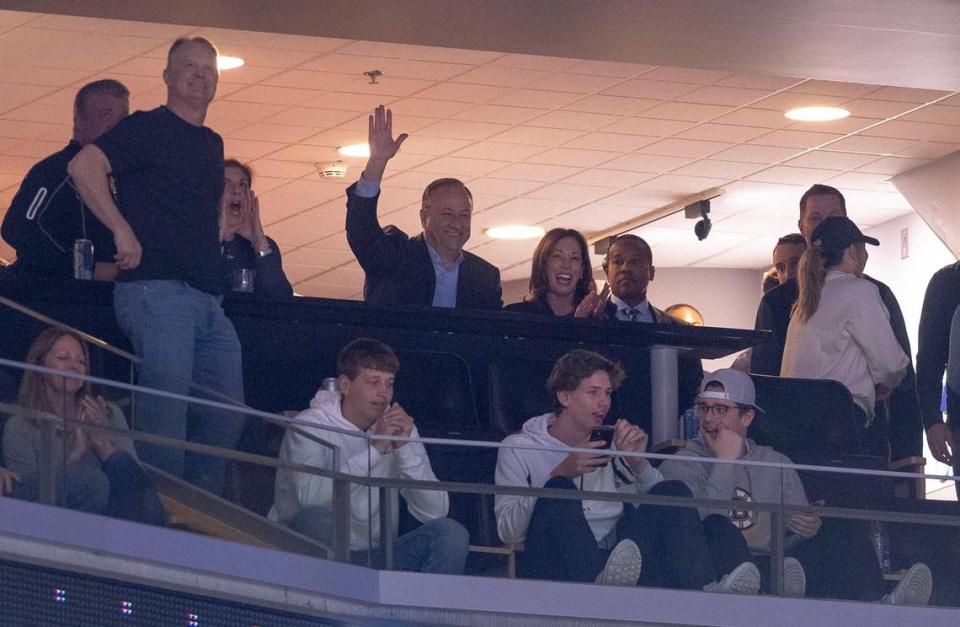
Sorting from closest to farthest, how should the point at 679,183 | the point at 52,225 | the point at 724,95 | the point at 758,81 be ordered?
the point at 52,225 → the point at 758,81 → the point at 724,95 → the point at 679,183

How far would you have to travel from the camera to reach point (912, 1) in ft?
25.9

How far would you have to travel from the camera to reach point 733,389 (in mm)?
6605

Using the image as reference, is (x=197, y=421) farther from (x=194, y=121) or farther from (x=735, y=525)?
(x=735, y=525)

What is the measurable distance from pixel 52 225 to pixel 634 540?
2.18 metres

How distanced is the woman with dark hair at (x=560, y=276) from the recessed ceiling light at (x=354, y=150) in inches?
189

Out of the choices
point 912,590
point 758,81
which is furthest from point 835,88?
point 912,590

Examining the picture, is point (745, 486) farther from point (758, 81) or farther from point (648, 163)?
point (648, 163)

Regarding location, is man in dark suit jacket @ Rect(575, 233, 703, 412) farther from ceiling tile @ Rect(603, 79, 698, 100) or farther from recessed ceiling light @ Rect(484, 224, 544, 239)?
recessed ceiling light @ Rect(484, 224, 544, 239)

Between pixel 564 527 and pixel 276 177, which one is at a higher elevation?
pixel 276 177

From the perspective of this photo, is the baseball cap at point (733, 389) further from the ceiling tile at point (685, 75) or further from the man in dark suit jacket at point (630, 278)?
the ceiling tile at point (685, 75)

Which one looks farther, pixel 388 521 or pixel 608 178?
pixel 608 178

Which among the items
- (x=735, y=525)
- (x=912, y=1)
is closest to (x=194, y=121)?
(x=735, y=525)

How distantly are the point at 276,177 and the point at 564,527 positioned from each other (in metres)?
7.35

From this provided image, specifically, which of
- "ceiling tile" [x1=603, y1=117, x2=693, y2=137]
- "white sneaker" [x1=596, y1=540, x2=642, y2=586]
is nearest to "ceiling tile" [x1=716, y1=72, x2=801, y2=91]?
"ceiling tile" [x1=603, y1=117, x2=693, y2=137]
